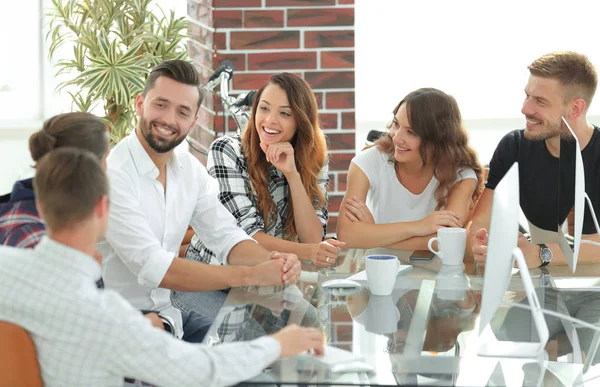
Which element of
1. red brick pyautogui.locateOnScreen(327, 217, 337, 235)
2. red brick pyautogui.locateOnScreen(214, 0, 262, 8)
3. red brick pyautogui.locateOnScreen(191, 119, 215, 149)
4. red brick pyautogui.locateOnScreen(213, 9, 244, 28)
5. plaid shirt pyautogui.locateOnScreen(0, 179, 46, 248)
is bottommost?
red brick pyautogui.locateOnScreen(327, 217, 337, 235)

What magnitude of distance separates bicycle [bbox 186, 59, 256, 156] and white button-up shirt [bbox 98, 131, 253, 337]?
2.25 ft

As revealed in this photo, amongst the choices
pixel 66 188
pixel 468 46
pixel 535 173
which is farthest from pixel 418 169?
pixel 468 46

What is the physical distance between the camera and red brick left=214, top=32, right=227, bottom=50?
11.8 feet

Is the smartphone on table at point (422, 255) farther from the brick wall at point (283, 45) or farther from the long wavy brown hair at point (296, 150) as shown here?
the brick wall at point (283, 45)

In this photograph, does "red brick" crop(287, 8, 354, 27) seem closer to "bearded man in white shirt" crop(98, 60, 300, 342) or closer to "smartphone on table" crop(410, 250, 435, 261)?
"bearded man in white shirt" crop(98, 60, 300, 342)

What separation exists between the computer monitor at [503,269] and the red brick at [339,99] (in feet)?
Answer: 6.69

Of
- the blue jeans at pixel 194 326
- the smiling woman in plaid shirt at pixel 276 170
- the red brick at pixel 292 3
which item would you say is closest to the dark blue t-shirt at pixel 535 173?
the smiling woman in plaid shirt at pixel 276 170

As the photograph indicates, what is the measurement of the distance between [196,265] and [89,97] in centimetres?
232

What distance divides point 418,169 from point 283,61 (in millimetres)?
969

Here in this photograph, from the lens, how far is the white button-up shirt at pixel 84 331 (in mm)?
1365

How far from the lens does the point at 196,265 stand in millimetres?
2188

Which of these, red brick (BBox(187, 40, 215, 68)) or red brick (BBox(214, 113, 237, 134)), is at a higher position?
red brick (BBox(187, 40, 215, 68))

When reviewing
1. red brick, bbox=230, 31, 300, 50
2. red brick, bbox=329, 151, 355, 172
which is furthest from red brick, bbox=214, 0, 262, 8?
red brick, bbox=329, 151, 355, 172

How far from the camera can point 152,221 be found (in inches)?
93.8
